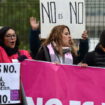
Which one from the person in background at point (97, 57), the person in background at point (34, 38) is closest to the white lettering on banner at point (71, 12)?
the person in background at point (34, 38)

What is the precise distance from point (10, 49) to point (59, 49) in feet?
2.02

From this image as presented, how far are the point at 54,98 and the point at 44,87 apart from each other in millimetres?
188

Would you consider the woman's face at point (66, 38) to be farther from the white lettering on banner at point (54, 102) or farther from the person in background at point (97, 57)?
the white lettering on banner at point (54, 102)

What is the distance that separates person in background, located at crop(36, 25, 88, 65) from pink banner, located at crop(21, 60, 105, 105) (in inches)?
4.9

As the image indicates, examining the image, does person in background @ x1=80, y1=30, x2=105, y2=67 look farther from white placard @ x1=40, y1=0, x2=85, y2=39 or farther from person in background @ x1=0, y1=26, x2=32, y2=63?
white placard @ x1=40, y1=0, x2=85, y2=39

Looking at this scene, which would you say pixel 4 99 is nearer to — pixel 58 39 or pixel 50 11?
pixel 58 39

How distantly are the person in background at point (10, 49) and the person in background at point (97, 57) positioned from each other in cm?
78

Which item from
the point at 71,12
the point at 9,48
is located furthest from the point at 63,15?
the point at 9,48

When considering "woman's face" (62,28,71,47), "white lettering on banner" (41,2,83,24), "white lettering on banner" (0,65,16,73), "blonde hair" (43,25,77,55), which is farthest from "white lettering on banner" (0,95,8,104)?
"white lettering on banner" (41,2,83,24)

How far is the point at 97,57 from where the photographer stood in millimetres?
7871

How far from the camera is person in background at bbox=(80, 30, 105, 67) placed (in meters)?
7.87

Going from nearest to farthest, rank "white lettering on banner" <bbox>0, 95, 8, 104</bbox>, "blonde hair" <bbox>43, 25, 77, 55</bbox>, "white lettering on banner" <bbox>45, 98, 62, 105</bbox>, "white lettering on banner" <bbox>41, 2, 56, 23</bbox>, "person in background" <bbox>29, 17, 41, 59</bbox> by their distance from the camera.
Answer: "white lettering on banner" <bbox>45, 98, 62, 105</bbox> < "white lettering on banner" <bbox>0, 95, 8, 104</bbox> < "blonde hair" <bbox>43, 25, 77, 55</bbox> < "person in background" <bbox>29, 17, 41, 59</bbox> < "white lettering on banner" <bbox>41, 2, 56, 23</bbox>

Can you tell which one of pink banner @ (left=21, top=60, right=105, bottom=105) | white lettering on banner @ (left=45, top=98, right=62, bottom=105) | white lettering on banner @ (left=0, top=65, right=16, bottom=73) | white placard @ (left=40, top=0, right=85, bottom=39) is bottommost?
white lettering on banner @ (left=45, top=98, right=62, bottom=105)

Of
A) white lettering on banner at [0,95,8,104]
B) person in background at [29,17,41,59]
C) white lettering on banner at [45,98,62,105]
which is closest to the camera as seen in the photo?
white lettering on banner at [45,98,62,105]
